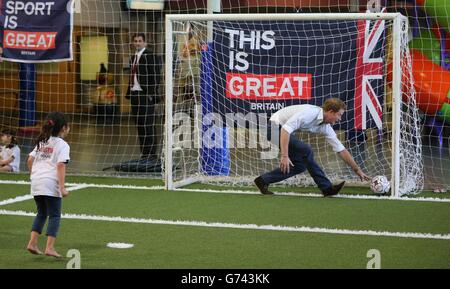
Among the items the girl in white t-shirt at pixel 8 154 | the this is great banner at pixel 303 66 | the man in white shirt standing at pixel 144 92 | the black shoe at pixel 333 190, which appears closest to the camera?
the black shoe at pixel 333 190

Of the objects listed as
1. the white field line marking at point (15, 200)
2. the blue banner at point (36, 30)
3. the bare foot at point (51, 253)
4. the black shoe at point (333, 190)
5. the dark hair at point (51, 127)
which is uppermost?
the blue banner at point (36, 30)

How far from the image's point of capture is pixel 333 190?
1157 centimetres

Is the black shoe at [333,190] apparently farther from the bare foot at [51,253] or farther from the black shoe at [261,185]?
the bare foot at [51,253]

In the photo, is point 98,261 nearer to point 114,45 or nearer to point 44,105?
point 114,45

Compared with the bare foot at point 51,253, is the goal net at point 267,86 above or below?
above

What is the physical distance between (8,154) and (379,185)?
558 cm

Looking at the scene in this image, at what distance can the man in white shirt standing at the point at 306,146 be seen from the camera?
11.2 m

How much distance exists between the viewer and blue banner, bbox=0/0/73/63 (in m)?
13.9

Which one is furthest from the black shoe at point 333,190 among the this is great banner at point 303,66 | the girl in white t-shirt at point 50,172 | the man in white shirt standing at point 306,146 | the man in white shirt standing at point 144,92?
the girl in white t-shirt at point 50,172

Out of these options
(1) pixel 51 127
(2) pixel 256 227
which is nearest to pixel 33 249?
(1) pixel 51 127

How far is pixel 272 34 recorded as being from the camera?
1284 cm

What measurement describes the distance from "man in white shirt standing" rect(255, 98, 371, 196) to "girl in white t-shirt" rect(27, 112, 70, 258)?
386 cm

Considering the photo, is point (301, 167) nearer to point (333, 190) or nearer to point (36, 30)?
point (333, 190)

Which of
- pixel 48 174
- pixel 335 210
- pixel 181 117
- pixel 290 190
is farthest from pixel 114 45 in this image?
pixel 48 174
